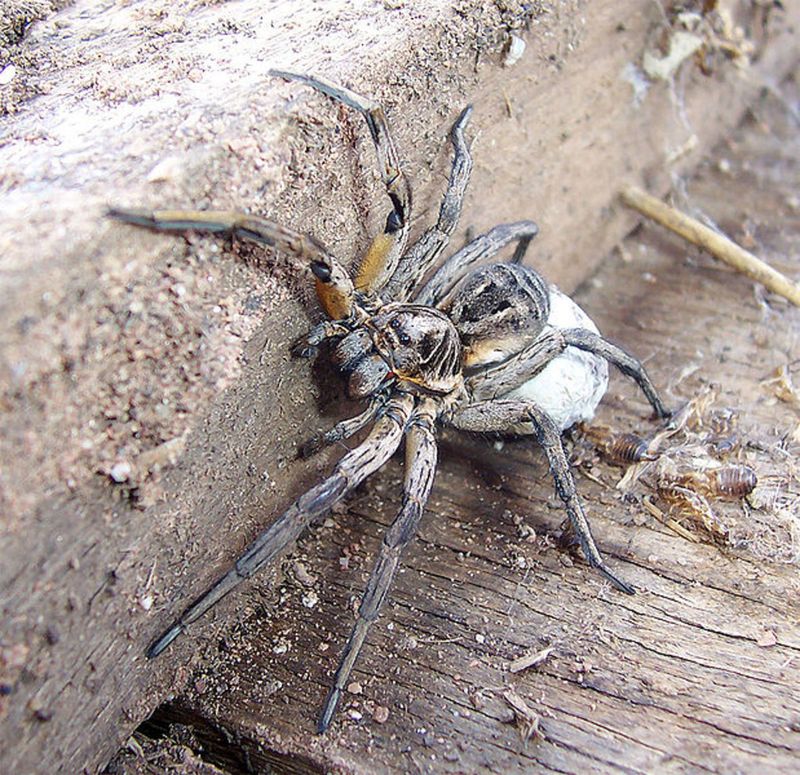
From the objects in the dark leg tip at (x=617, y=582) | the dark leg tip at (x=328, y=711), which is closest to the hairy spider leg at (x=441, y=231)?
the dark leg tip at (x=617, y=582)

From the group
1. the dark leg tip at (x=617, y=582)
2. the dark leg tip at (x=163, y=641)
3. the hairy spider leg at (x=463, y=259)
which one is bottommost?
the dark leg tip at (x=617, y=582)

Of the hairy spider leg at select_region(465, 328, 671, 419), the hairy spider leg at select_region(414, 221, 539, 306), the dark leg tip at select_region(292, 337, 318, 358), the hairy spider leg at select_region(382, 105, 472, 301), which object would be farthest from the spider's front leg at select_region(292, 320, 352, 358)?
the hairy spider leg at select_region(465, 328, 671, 419)

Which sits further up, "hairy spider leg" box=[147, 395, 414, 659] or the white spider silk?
"hairy spider leg" box=[147, 395, 414, 659]

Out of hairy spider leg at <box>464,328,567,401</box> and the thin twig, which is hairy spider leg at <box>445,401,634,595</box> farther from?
the thin twig

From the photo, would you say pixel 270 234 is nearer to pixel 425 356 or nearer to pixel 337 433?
pixel 337 433

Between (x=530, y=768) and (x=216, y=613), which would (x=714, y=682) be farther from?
(x=216, y=613)

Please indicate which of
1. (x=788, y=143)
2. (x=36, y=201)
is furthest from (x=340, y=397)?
(x=788, y=143)

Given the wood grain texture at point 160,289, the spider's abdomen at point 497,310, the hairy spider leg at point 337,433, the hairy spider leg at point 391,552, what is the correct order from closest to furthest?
the wood grain texture at point 160,289 → the hairy spider leg at point 391,552 → the hairy spider leg at point 337,433 → the spider's abdomen at point 497,310

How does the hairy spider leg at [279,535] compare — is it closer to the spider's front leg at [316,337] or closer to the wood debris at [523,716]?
Result: the spider's front leg at [316,337]
